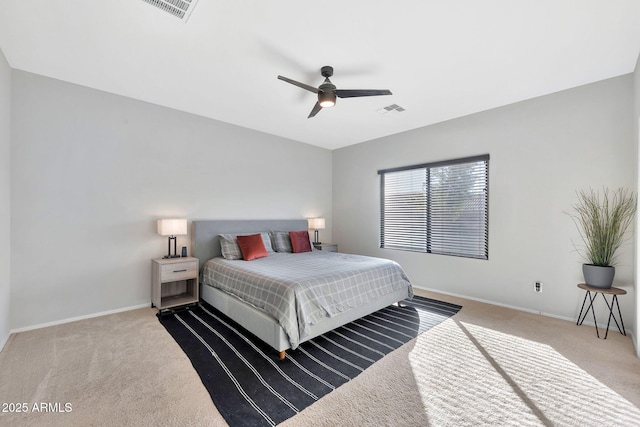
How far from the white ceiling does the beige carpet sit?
2807 millimetres

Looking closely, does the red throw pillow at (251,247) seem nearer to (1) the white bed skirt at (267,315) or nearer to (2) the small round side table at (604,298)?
(1) the white bed skirt at (267,315)

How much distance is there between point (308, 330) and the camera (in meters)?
2.40

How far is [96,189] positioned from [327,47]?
126 inches

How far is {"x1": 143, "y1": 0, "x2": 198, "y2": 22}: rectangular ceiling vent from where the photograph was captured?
193cm

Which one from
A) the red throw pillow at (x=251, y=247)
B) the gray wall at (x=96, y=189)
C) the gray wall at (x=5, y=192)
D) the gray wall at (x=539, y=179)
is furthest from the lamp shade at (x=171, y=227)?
the gray wall at (x=539, y=179)

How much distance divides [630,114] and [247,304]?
15.1ft

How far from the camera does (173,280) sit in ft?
11.3

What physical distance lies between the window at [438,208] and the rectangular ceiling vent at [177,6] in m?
3.82

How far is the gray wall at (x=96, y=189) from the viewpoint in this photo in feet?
9.54

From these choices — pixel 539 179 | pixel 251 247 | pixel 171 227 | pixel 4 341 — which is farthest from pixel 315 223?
pixel 4 341

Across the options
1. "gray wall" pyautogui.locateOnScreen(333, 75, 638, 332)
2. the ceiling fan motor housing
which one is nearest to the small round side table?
"gray wall" pyautogui.locateOnScreen(333, 75, 638, 332)

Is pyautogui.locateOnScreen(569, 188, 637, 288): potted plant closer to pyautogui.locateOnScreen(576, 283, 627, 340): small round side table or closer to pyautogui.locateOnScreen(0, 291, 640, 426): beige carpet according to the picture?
pyautogui.locateOnScreen(576, 283, 627, 340): small round side table

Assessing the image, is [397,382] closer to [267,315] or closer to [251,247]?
[267,315]

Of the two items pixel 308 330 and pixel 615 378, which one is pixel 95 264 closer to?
pixel 308 330
